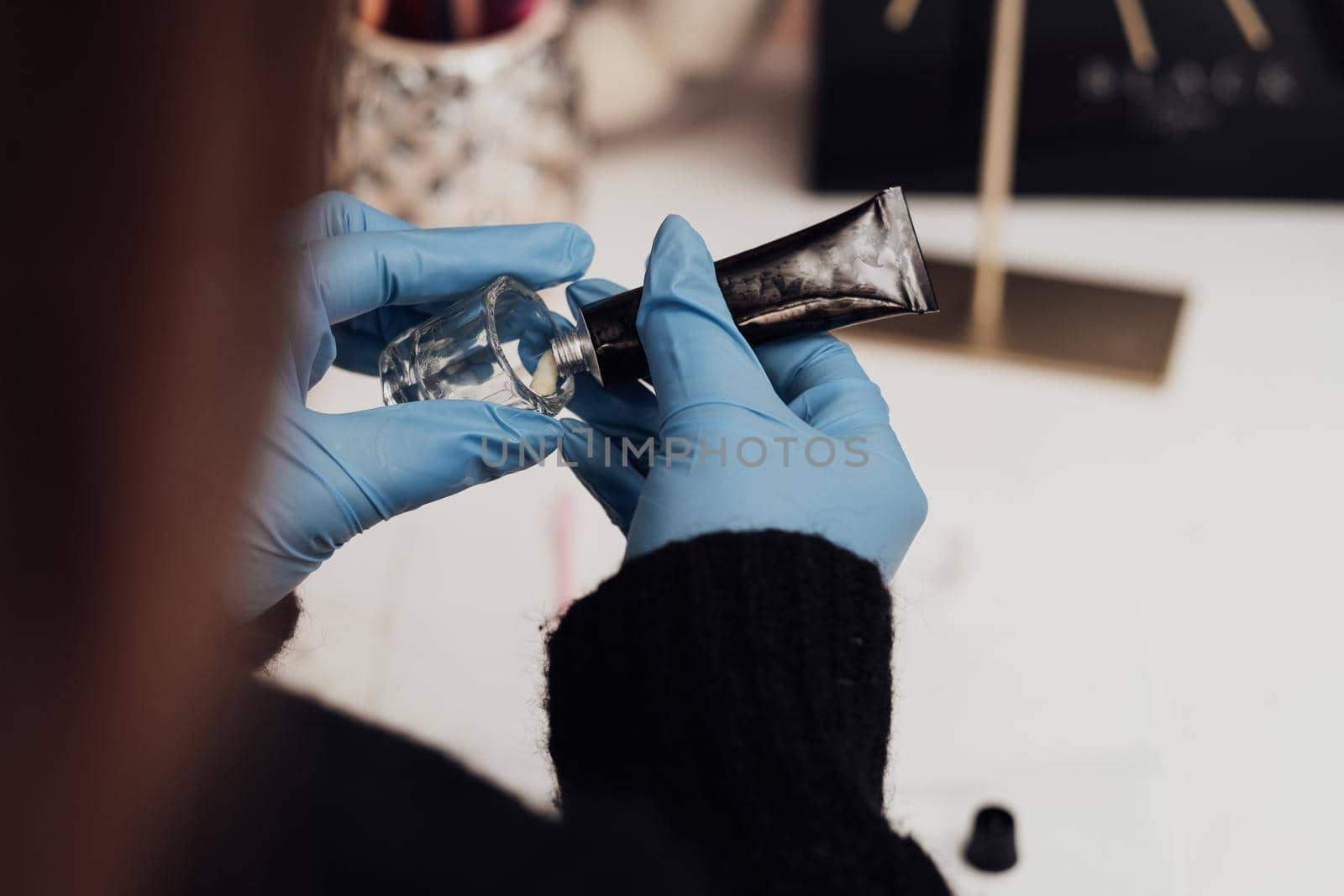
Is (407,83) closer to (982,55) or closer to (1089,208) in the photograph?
(982,55)

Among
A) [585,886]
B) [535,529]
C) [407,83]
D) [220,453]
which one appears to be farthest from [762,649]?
[407,83]

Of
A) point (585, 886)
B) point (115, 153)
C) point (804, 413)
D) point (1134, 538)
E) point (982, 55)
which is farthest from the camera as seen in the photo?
point (982, 55)

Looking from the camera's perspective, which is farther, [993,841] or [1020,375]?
[1020,375]

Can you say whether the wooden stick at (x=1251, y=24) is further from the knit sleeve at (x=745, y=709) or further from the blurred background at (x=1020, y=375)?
the knit sleeve at (x=745, y=709)

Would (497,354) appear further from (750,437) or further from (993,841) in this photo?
(993,841)

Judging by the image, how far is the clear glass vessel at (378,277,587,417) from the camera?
46cm

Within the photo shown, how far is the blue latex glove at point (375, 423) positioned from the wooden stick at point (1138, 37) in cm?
50

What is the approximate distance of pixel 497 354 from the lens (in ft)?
1.49

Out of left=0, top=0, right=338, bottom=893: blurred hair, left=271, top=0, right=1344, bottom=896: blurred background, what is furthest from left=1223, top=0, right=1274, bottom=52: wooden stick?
left=0, top=0, right=338, bottom=893: blurred hair

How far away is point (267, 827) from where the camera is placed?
34 centimetres

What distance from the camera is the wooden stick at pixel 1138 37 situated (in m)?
0.82

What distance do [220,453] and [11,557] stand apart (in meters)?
0.03

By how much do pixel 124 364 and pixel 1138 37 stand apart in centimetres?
84

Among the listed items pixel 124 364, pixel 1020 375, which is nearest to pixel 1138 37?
pixel 1020 375
